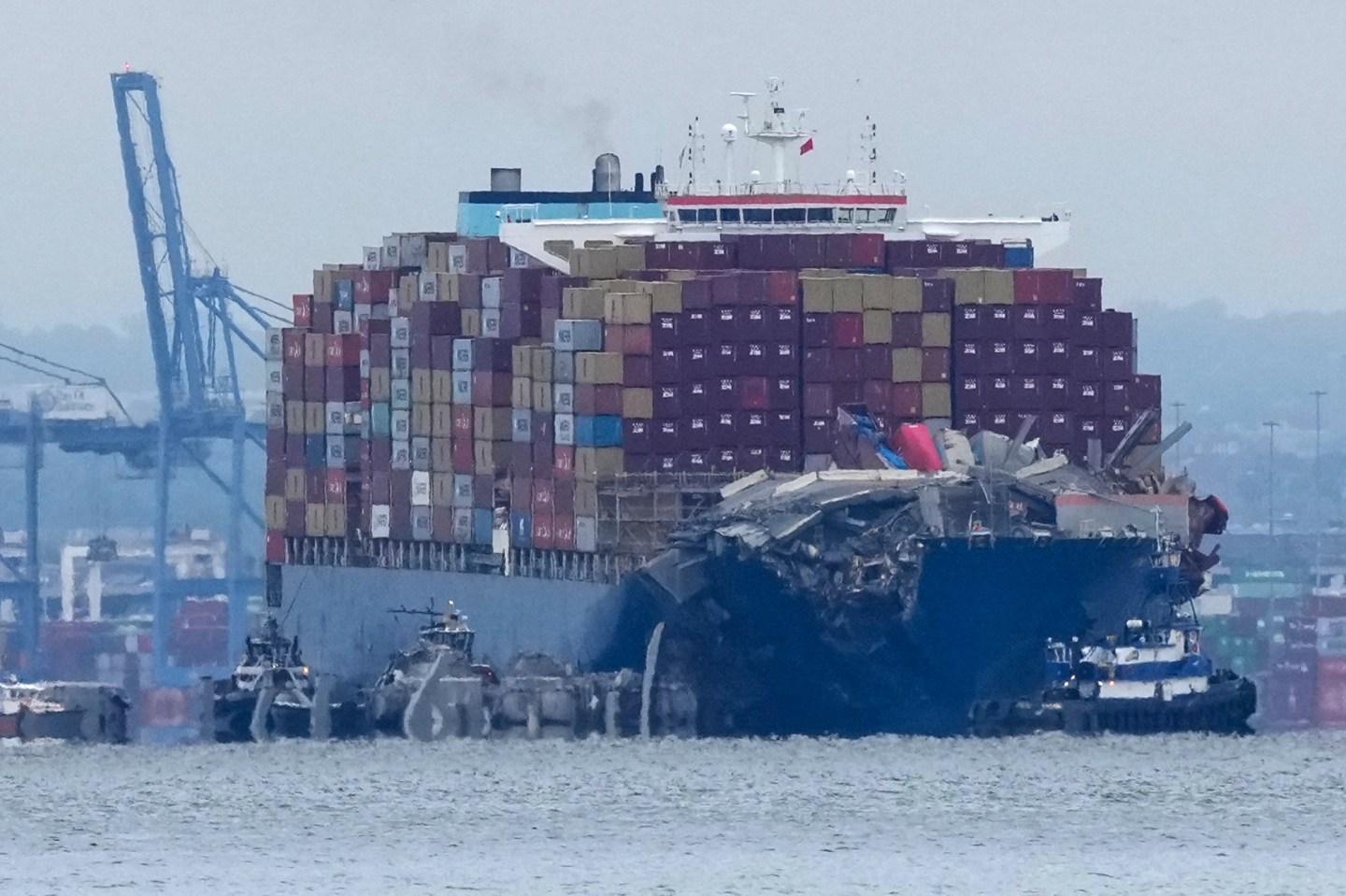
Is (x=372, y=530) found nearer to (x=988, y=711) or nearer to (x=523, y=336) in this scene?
(x=523, y=336)

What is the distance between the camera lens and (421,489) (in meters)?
93.6

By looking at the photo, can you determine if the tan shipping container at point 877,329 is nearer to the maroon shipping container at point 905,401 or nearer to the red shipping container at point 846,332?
the red shipping container at point 846,332

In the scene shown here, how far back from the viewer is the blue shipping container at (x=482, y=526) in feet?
295

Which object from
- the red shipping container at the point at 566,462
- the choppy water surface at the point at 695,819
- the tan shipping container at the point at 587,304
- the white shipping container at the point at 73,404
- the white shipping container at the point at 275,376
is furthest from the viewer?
the white shipping container at the point at 73,404

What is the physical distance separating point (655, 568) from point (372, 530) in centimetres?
1581

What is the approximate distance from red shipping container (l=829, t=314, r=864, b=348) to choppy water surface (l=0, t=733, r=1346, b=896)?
26.2 ft

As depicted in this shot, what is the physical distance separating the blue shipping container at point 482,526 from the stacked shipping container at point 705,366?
0.07 m

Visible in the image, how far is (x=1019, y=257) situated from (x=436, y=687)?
1691cm

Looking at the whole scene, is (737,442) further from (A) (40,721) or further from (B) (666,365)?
(A) (40,721)

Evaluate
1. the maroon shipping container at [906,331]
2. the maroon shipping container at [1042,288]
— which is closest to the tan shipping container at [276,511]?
the maroon shipping container at [906,331]

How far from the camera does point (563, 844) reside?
7156cm

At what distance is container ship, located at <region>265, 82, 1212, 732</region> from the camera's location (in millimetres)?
79250

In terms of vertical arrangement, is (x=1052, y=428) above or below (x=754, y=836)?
above

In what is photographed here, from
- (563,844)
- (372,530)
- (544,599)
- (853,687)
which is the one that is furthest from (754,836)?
(372,530)
